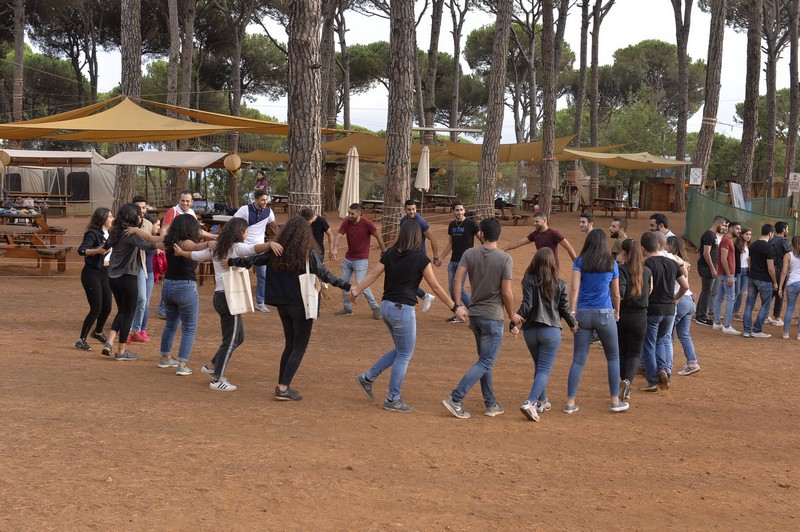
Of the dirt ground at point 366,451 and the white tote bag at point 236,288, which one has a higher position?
the white tote bag at point 236,288

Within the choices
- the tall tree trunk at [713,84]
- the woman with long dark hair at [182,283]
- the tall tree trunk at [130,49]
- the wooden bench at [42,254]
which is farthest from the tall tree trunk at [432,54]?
the woman with long dark hair at [182,283]

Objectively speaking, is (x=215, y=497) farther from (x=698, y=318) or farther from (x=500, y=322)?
(x=698, y=318)

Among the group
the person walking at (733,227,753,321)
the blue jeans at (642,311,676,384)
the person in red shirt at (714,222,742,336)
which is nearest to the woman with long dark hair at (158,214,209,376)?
the blue jeans at (642,311,676,384)

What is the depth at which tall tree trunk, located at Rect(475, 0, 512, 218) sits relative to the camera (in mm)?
19062

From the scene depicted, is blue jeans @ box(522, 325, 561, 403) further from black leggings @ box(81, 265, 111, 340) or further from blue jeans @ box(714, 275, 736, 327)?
blue jeans @ box(714, 275, 736, 327)

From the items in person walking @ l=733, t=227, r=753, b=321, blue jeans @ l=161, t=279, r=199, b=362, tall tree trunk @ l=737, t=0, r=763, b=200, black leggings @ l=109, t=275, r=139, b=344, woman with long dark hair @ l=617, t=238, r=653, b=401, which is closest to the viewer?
woman with long dark hair @ l=617, t=238, r=653, b=401

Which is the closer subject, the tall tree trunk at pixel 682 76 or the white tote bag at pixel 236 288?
the white tote bag at pixel 236 288

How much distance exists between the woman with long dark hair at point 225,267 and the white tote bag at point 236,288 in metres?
0.09

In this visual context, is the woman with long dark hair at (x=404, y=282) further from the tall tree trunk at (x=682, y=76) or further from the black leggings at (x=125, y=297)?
the tall tree trunk at (x=682, y=76)

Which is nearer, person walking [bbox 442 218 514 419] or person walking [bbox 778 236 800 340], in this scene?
person walking [bbox 442 218 514 419]

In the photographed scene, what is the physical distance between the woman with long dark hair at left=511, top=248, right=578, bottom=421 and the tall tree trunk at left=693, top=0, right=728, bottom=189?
14.4 meters

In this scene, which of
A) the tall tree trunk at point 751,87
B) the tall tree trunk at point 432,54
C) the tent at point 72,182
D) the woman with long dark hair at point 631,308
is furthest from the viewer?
the tent at point 72,182

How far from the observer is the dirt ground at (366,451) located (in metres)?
4.48

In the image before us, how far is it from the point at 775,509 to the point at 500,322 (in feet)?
7.43
